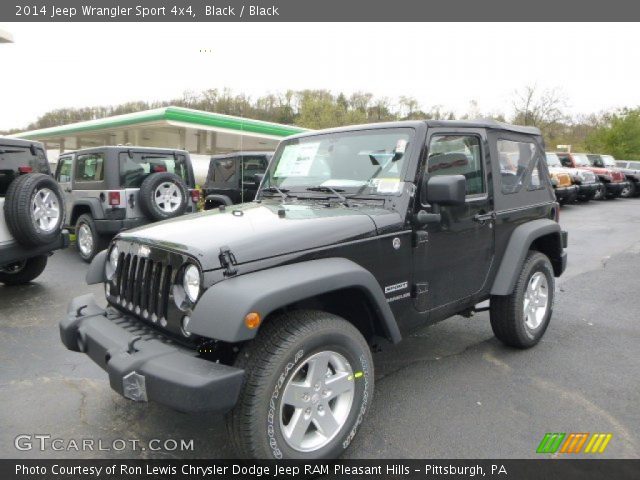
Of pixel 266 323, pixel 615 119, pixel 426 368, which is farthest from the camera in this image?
pixel 615 119

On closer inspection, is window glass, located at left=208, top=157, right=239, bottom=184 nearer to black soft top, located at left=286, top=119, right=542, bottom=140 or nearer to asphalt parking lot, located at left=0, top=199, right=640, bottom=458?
asphalt parking lot, located at left=0, top=199, right=640, bottom=458

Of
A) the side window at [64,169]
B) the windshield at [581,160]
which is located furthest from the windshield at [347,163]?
the windshield at [581,160]

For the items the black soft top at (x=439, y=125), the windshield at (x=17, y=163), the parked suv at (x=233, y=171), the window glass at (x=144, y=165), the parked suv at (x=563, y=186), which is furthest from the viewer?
the parked suv at (x=563, y=186)

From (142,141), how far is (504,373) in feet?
108

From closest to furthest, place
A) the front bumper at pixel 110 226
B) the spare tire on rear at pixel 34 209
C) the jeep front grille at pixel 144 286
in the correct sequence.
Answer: the jeep front grille at pixel 144 286
the spare tire on rear at pixel 34 209
the front bumper at pixel 110 226

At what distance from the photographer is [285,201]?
3.68 meters

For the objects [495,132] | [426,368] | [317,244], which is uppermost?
[495,132]

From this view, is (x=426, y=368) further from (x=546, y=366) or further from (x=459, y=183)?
(x=459, y=183)

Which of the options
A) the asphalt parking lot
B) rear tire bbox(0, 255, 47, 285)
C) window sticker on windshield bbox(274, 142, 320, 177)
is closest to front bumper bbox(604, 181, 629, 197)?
the asphalt parking lot

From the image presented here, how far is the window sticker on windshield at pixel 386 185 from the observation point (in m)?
3.25

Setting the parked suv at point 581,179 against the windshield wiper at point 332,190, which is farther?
the parked suv at point 581,179

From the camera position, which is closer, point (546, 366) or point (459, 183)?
point (459, 183)

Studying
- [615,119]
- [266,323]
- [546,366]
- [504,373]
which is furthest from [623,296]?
[615,119]

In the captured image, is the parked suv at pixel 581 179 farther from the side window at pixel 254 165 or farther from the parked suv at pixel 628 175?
the side window at pixel 254 165
